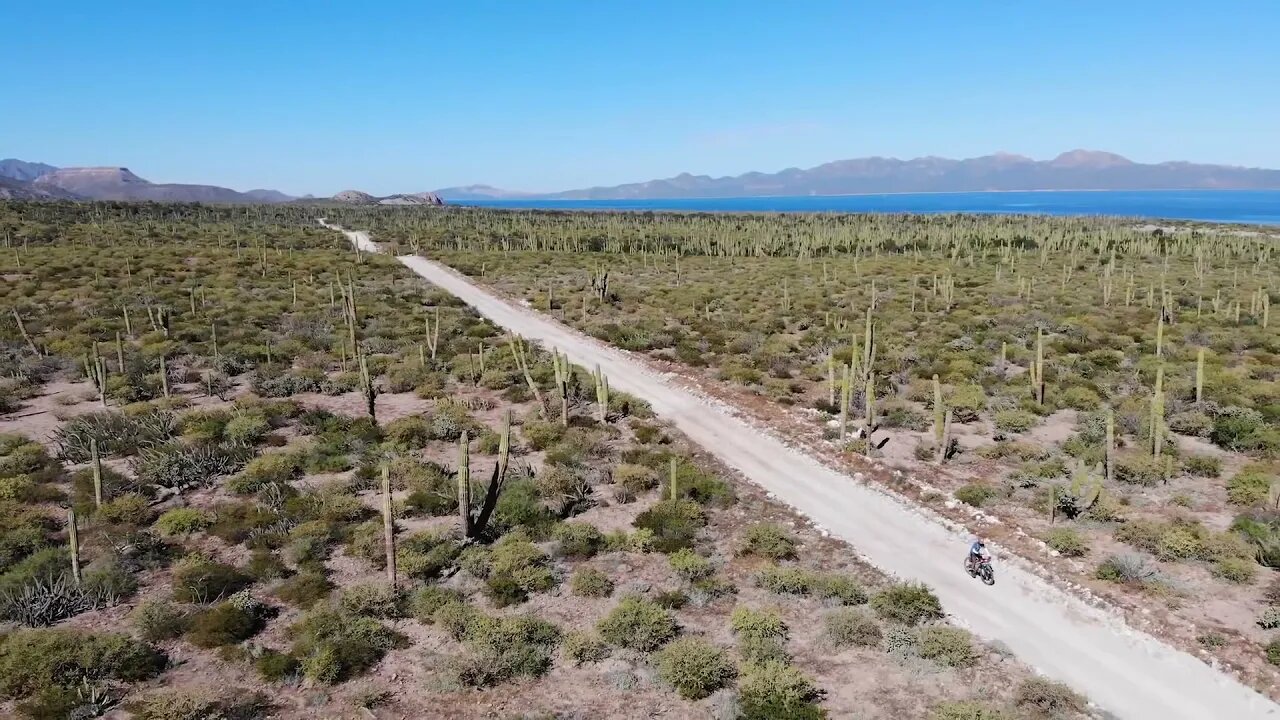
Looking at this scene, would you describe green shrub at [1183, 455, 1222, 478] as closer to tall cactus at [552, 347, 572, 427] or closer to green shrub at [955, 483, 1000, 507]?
green shrub at [955, 483, 1000, 507]

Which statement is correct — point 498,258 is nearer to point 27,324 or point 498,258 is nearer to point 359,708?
point 27,324

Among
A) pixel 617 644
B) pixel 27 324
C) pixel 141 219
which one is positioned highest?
pixel 141 219

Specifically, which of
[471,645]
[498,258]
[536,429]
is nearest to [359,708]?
[471,645]

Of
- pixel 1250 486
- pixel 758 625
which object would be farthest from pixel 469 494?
pixel 1250 486

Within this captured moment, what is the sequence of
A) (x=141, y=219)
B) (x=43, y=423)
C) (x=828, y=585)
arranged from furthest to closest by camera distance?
(x=141, y=219), (x=43, y=423), (x=828, y=585)

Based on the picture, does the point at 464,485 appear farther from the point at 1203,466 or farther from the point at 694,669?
the point at 1203,466

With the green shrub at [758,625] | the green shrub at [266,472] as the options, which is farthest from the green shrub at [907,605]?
the green shrub at [266,472]
